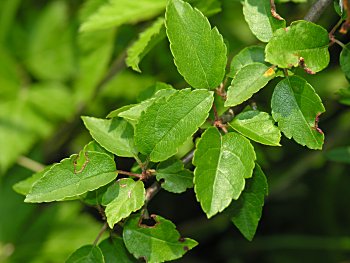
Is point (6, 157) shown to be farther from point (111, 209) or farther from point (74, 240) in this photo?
point (111, 209)

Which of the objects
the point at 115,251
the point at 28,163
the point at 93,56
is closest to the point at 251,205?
the point at 115,251

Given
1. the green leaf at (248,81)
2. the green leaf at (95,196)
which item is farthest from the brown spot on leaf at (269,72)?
the green leaf at (95,196)

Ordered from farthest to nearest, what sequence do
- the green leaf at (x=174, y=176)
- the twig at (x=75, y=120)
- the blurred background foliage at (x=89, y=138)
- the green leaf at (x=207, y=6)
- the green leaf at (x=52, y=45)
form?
the green leaf at (x=52, y=45)
the blurred background foliage at (x=89, y=138)
the twig at (x=75, y=120)
the green leaf at (x=207, y=6)
the green leaf at (x=174, y=176)

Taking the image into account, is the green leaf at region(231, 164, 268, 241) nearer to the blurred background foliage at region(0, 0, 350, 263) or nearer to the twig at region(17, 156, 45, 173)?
the blurred background foliage at region(0, 0, 350, 263)

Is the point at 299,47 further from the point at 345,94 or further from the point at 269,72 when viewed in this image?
the point at 345,94

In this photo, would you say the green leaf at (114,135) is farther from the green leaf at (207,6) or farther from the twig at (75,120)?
the twig at (75,120)

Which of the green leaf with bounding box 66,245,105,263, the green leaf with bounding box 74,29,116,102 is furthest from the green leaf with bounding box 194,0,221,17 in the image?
the green leaf with bounding box 74,29,116,102

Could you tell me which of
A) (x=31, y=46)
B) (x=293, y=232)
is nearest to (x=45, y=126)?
(x=31, y=46)
